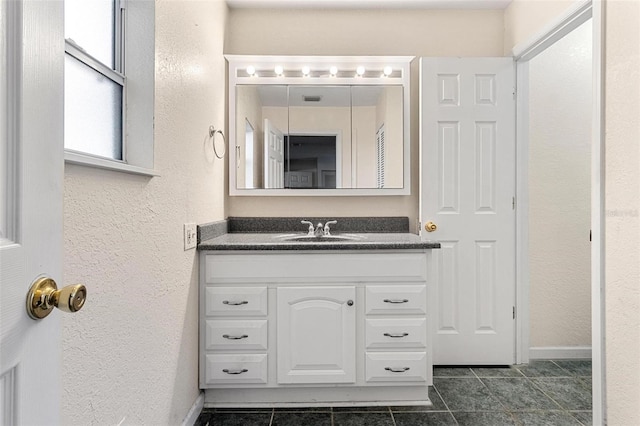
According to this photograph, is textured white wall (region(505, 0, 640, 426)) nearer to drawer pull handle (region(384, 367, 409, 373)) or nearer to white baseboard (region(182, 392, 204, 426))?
drawer pull handle (region(384, 367, 409, 373))

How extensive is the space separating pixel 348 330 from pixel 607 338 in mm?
1107

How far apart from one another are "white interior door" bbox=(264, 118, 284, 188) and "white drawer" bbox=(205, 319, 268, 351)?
96cm

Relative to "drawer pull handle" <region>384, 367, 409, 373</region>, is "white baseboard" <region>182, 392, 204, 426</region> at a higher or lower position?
lower

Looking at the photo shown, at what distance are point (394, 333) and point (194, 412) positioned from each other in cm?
106

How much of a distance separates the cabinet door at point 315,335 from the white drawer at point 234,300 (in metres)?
0.10

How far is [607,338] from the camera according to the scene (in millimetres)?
Result: 1465

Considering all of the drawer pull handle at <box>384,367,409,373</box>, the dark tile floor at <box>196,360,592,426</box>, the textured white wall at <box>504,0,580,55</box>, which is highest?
the textured white wall at <box>504,0,580,55</box>

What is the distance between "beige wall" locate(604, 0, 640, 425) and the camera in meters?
1.34

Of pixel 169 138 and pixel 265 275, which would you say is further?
pixel 265 275

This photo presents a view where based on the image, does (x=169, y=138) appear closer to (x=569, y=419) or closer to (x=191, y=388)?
(x=191, y=388)

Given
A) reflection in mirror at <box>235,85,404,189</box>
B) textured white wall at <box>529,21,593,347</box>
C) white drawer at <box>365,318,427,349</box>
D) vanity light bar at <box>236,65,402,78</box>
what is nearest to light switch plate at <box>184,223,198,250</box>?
reflection in mirror at <box>235,85,404,189</box>

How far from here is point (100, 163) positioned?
0.93m

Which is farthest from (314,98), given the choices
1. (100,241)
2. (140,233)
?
(100,241)

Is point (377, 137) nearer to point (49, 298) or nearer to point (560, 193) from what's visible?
point (560, 193)
